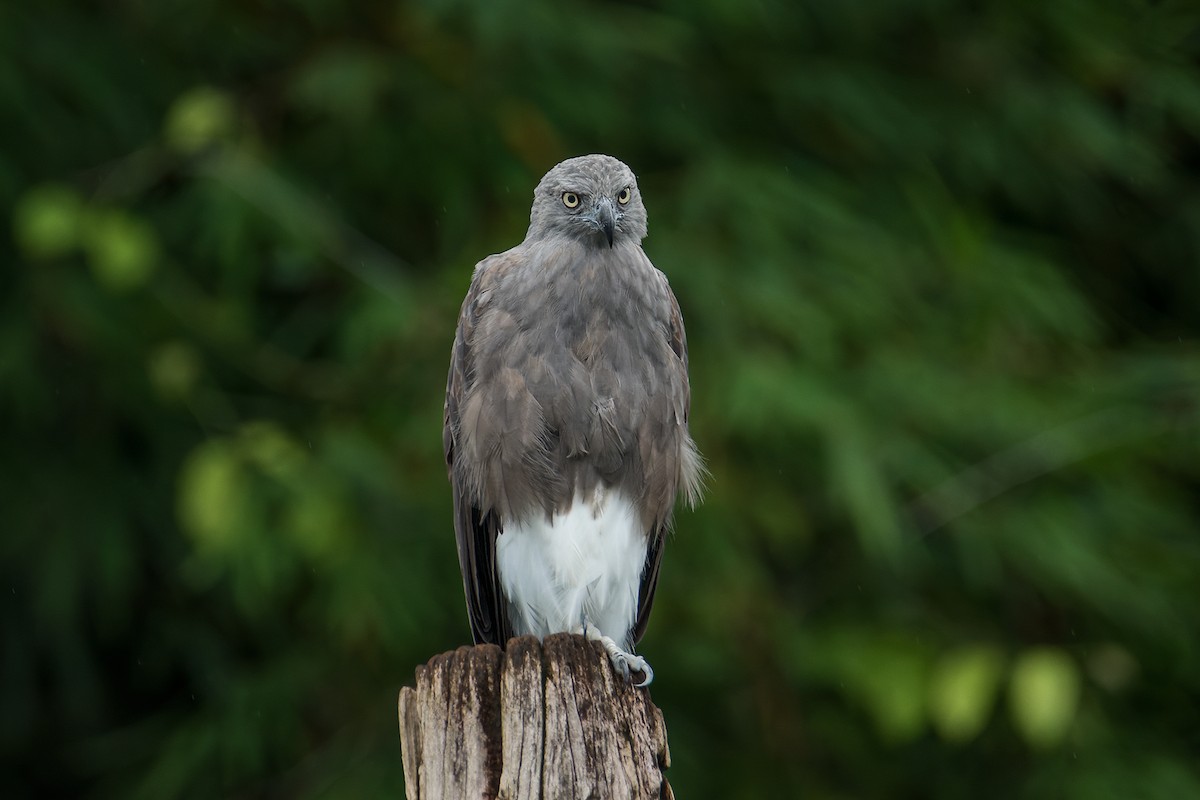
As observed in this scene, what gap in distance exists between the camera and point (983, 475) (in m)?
6.56

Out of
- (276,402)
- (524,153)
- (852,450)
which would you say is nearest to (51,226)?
(276,402)

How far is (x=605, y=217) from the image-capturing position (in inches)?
187

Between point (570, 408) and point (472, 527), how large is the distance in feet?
2.23

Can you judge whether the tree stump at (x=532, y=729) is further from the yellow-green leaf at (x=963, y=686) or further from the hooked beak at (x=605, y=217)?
the yellow-green leaf at (x=963, y=686)

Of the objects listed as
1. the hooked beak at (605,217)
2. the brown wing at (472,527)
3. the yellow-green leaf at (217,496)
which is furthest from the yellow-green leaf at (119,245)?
the hooked beak at (605,217)

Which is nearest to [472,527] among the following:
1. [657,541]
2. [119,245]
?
[657,541]

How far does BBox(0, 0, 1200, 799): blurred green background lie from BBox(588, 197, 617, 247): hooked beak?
1.40m

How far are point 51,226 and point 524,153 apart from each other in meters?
2.16

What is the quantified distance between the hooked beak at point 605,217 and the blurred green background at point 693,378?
1.40 m

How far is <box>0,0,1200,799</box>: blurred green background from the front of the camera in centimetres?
630

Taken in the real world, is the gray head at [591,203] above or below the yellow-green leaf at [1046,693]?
above

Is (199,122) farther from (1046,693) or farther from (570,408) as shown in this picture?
(1046,693)

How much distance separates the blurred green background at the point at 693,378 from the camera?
6301 millimetres

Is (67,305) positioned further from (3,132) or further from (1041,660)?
(1041,660)
